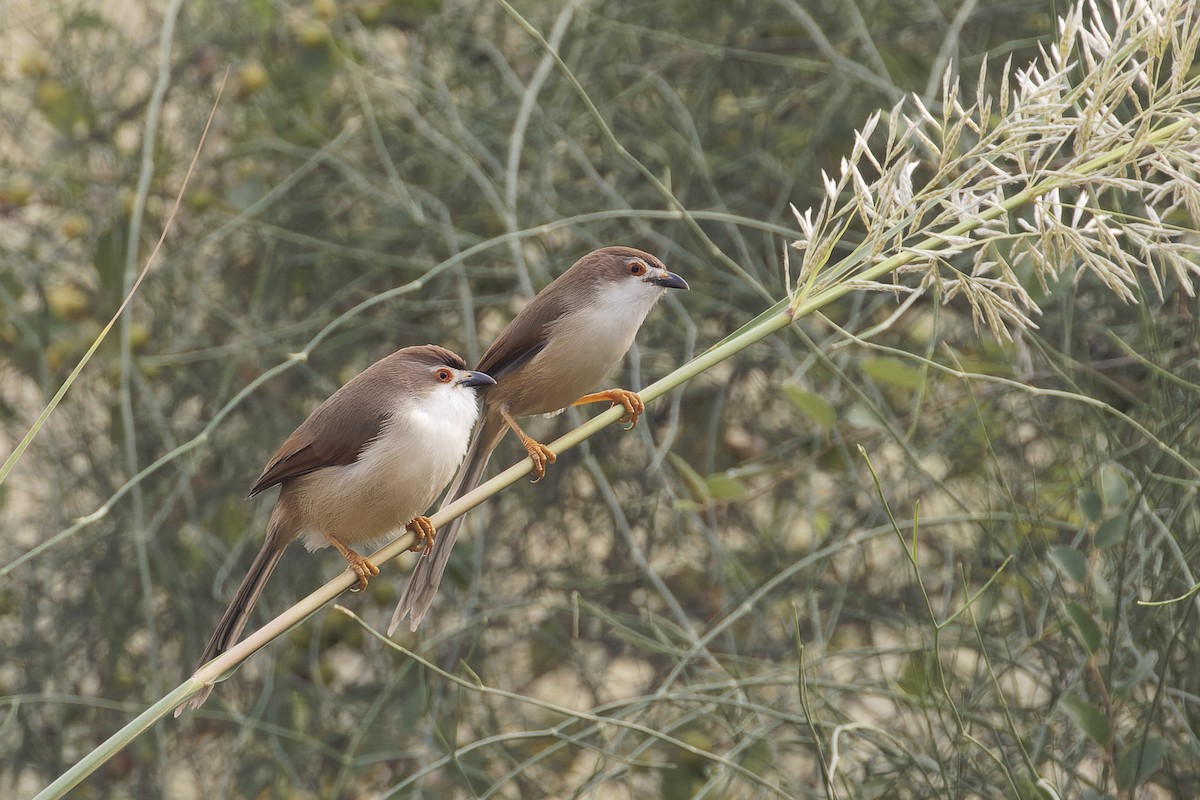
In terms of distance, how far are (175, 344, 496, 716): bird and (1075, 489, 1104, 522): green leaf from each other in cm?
84

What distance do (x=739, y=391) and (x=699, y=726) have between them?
85 centimetres

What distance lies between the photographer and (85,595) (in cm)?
314

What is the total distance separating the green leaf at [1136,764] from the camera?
5.50 feet

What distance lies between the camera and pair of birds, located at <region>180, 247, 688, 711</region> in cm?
165

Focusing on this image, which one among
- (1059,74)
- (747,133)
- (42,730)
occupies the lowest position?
(42,730)

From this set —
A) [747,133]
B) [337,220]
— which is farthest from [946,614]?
[337,220]

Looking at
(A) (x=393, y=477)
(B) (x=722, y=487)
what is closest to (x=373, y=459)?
(A) (x=393, y=477)

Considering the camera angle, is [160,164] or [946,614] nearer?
[946,614]

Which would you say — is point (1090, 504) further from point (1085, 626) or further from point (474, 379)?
point (474, 379)

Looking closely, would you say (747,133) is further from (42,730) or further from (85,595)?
(42,730)

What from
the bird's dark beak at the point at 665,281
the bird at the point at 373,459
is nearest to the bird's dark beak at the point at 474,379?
the bird at the point at 373,459

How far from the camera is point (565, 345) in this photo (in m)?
1.91

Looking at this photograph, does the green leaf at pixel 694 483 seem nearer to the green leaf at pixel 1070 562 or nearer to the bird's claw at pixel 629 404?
the bird's claw at pixel 629 404

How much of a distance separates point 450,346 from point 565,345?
1406mm
